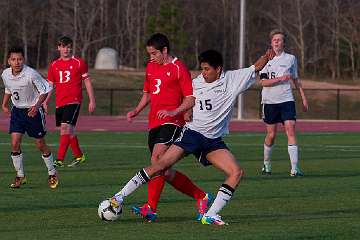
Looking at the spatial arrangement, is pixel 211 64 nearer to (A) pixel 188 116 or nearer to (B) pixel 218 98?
(B) pixel 218 98

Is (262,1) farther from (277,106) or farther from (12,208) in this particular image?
(12,208)

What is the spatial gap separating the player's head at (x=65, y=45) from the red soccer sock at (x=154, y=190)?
20.2 feet

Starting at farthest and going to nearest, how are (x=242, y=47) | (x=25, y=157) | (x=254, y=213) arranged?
(x=242, y=47)
(x=25, y=157)
(x=254, y=213)

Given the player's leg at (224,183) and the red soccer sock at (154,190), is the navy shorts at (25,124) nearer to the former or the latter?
the red soccer sock at (154,190)

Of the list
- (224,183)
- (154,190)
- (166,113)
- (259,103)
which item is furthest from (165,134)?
(259,103)

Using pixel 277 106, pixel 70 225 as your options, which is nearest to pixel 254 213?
pixel 70 225

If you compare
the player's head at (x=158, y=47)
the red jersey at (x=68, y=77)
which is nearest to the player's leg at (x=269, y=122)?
the red jersey at (x=68, y=77)

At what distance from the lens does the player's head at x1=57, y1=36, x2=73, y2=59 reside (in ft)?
58.5

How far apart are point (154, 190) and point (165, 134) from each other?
0.76 meters

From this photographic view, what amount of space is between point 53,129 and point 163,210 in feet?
68.5

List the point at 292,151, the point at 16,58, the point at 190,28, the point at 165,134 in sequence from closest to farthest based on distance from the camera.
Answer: the point at 165,134 < the point at 16,58 < the point at 292,151 < the point at 190,28

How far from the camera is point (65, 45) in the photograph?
707 inches

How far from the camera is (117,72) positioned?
62156 millimetres

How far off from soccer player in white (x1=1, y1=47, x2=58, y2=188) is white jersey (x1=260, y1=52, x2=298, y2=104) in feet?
12.4
